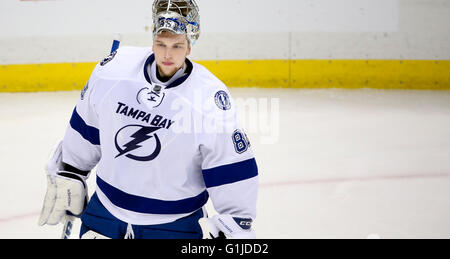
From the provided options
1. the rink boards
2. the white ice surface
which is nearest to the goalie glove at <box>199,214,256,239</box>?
the white ice surface

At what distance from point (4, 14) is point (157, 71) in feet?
15.5

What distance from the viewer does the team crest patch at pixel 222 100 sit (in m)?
1.50

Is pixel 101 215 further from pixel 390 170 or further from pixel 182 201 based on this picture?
pixel 390 170

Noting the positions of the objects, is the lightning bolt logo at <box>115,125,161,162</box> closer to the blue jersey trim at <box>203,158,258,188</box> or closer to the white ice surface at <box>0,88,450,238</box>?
the blue jersey trim at <box>203,158,258,188</box>

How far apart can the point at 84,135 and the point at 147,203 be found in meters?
0.30

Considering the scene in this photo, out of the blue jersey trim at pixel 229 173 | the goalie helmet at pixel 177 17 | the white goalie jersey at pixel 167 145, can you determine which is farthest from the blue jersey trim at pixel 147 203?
the goalie helmet at pixel 177 17

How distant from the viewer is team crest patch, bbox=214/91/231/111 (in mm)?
1501

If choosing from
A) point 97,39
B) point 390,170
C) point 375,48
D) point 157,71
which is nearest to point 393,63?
point 375,48

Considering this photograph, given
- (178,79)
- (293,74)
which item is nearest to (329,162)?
(293,74)

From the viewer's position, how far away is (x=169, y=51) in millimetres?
1506

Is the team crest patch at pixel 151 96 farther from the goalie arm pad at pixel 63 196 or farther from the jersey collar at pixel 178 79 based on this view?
the goalie arm pad at pixel 63 196

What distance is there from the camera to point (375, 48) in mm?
5887

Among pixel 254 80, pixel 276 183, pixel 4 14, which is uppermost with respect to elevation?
pixel 4 14

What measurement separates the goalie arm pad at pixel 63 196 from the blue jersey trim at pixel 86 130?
14cm
